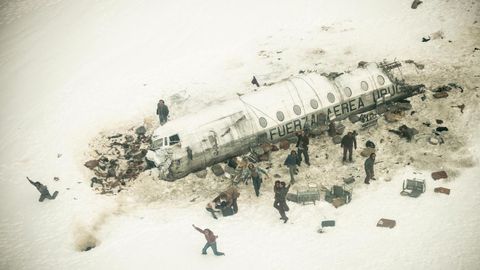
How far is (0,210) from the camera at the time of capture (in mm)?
19734

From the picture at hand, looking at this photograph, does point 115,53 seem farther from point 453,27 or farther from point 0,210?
point 453,27

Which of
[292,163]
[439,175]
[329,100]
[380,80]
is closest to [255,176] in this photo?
[292,163]

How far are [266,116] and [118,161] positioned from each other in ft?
27.9

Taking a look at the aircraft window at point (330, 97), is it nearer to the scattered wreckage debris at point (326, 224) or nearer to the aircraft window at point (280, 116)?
the aircraft window at point (280, 116)

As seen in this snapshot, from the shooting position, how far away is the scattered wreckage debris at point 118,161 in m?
20.6

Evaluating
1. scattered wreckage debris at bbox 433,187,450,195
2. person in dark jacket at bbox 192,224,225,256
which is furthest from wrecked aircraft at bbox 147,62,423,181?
scattered wreckage debris at bbox 433,187,450,195

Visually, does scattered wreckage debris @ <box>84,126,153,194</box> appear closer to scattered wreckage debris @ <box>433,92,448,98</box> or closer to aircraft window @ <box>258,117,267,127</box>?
aircraft window @ <box>258,117,267,127</box>

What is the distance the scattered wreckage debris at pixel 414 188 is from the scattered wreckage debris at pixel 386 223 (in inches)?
72.1

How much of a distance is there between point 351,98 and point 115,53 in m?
19.6

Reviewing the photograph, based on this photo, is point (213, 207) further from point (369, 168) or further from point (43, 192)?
point (43, 192)

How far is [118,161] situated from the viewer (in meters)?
22.0

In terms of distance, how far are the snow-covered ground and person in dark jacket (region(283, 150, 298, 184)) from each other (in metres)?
0.55

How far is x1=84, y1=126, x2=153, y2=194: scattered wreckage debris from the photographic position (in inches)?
810

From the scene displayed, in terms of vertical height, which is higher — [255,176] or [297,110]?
[297,110]
